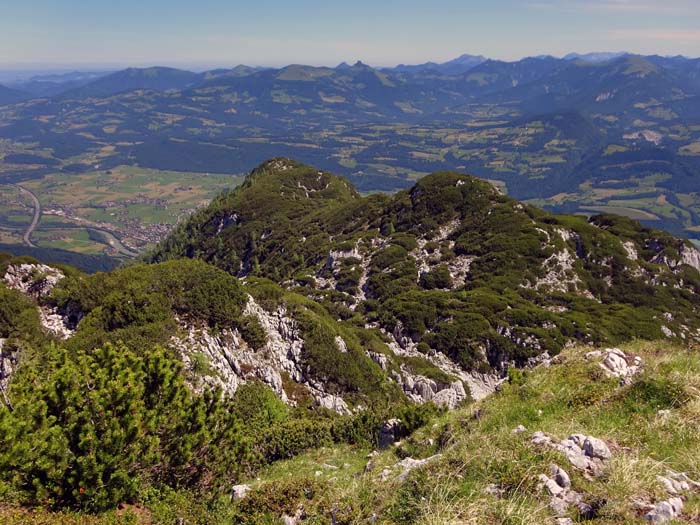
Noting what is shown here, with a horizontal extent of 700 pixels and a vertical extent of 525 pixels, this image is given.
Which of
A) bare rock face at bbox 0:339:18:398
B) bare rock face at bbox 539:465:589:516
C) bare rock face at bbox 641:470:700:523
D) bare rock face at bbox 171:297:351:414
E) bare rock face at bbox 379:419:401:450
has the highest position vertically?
bare rock face at bbox 641:470:700:523

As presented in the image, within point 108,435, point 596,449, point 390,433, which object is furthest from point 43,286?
point 596,449

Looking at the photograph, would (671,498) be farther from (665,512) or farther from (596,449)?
(596,449)

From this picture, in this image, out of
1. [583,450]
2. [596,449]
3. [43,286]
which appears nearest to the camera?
[596,449]

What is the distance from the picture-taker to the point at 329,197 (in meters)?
150

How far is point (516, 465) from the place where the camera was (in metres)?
10.3

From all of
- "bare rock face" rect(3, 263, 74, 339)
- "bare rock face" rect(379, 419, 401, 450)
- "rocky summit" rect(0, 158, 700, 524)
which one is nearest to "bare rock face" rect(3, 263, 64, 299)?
"bare rock face" rect(3, 263, 74, 339)

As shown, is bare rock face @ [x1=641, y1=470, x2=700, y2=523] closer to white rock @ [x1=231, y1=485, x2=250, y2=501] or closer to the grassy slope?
the grassy slope

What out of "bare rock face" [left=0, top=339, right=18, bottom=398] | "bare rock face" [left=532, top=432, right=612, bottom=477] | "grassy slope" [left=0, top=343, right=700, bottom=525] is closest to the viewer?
"grassy slope" [left=0, top=343, right=700, bottom=525]

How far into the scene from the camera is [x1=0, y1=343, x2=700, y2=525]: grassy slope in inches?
357

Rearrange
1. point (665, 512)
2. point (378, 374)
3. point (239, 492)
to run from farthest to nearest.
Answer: point (378, 374) → point (239, 492) → point (665, 512)

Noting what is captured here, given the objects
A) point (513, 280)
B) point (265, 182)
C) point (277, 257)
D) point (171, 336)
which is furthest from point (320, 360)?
point (265, 182)

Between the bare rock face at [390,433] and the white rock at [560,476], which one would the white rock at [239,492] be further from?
the white rock at [560,476]

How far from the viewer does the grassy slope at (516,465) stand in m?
9.06

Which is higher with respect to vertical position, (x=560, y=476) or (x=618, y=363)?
(x=560, y=476)
